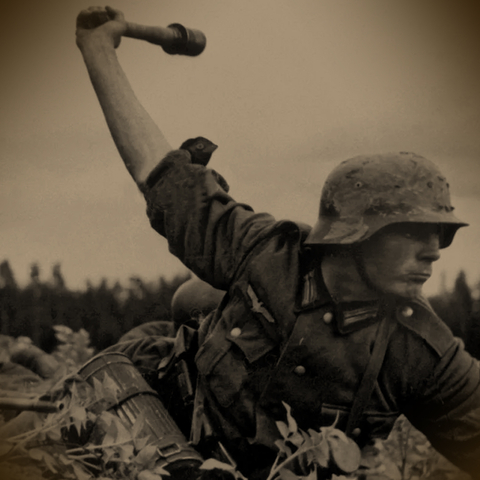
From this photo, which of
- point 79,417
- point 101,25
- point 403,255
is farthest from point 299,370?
point 101,25

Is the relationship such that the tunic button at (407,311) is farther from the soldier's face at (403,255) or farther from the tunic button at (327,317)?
the tunic button at (327,317)

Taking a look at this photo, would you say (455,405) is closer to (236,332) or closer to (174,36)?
(236,332)

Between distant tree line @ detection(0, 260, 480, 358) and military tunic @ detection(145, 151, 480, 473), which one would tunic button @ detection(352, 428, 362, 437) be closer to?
military tunic @ detection(145, 151, 480, 473)

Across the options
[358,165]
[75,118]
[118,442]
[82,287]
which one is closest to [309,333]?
[358,165]

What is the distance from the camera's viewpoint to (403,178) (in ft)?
7.46

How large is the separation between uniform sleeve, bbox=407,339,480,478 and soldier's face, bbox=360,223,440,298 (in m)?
0.31

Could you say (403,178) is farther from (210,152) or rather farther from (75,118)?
(75,118)

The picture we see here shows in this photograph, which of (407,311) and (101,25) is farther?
→ (101,25)

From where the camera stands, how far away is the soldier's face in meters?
2.28

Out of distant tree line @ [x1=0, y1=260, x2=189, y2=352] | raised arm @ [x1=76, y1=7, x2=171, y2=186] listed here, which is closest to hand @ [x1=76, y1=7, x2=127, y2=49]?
raised arm @ [x1=76, y1=7, x2=171, y2=186]

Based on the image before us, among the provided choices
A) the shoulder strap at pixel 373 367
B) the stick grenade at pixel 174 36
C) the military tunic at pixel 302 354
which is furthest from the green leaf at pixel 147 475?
the stick grenade at pixel 174 36

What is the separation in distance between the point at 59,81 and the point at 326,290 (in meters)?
→ 1.49

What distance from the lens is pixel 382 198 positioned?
2266mm

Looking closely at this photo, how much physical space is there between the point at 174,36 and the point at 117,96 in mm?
367
